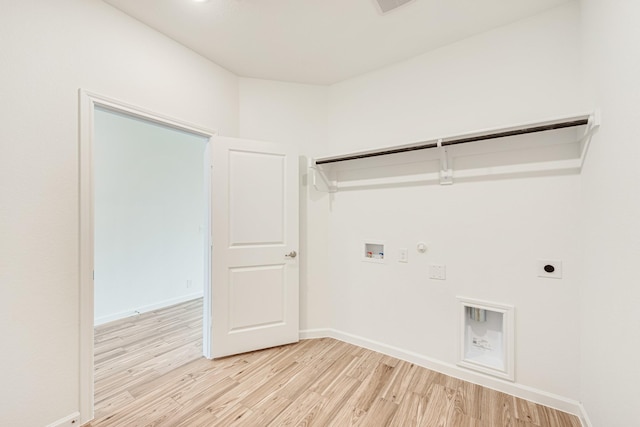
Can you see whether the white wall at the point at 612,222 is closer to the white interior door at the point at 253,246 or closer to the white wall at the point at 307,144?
the white wall at the point at 307,144

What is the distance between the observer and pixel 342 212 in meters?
2.87

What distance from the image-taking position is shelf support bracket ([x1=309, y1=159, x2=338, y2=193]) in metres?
2.88

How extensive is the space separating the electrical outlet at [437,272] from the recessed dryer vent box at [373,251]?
45 cm

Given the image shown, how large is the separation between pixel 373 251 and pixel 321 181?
Answer: 0.93m

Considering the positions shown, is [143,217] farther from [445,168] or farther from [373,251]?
[445,168]

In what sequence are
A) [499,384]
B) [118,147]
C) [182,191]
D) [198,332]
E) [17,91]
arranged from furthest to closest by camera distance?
[182,191]
[118,147]
[198,332]
[499,384]
[17,91]

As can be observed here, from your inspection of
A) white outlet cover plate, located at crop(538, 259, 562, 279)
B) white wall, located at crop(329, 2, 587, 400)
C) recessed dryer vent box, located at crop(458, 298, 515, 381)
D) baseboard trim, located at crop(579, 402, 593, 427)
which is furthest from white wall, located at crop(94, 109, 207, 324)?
baseboard trim, located at crop(579, 402, 593, 427)

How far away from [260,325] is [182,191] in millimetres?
2746

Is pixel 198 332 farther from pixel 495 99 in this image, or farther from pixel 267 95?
pixel 495 99

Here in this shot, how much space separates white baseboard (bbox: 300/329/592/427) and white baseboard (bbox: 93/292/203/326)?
2359 mm

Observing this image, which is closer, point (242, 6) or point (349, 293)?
point (242, 6)

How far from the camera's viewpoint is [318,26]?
2076mm

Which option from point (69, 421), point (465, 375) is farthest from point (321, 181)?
point (69, 421)

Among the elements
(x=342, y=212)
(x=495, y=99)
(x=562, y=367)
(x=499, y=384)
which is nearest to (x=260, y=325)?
(x=342, y=212)
